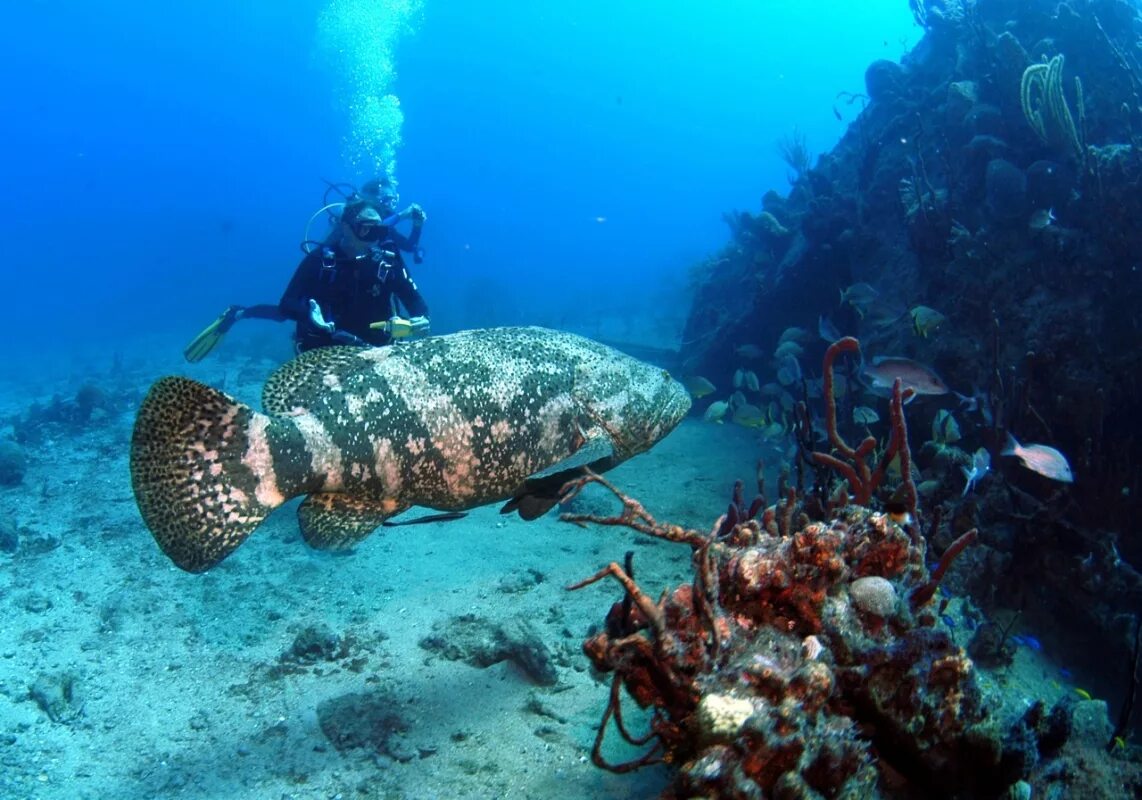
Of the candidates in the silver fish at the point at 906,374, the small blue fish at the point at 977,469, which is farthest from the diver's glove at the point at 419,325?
the small blue fish at the point at 977,469

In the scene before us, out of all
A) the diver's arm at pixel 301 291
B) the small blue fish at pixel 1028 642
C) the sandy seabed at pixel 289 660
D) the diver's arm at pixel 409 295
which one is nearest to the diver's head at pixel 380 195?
the diver's arm at pixel 301 291

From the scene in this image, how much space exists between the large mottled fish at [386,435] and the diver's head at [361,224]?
10.3 feet

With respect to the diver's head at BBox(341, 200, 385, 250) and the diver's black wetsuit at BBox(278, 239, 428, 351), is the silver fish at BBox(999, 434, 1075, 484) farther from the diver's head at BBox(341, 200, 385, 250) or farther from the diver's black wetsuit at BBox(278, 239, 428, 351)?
the diver's head at BBox(341, 200, 385, 250)

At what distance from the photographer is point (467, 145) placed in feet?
457

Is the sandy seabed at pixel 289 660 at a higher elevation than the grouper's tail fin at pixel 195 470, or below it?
below

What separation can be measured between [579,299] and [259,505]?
122 ft

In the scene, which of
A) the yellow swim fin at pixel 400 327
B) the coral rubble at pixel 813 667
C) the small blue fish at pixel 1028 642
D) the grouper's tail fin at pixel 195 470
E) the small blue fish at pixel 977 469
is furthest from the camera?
the yellow swim fin at pixel 400 327

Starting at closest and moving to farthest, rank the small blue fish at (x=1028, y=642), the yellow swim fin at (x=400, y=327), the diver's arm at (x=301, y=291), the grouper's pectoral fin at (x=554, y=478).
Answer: the grouper's pectoral fin at (x=554, y=478), the small blue fish at (x=1028, y=642), the yellow swim fin at (x=400, y=327), the diver's arm at (x=301, y=291)

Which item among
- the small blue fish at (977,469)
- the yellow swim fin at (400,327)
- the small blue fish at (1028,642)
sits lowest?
the small blue fish at (1028,642)

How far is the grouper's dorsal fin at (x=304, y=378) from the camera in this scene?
11.0ft

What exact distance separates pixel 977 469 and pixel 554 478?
3.67 metres

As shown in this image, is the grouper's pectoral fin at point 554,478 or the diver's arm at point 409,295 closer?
the grouper's pectoral fin at point 554,478

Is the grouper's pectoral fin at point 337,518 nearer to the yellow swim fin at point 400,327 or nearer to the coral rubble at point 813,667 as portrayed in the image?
the coral rubble at point 813,667

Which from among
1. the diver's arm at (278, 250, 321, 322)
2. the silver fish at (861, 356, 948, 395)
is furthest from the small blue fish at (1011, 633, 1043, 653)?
the diver's arm at (278, 250, 321, 322)
